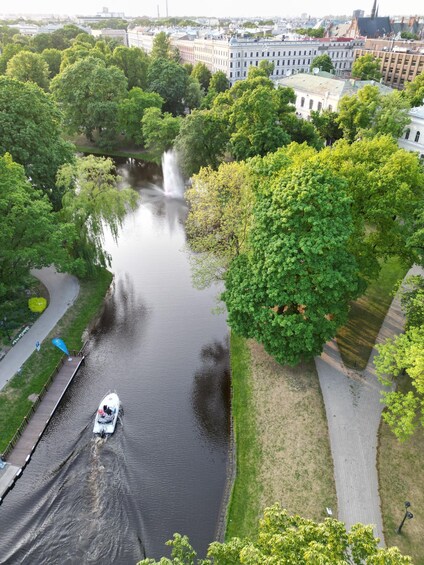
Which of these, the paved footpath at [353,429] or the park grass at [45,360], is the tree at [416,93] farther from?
the park grass at [45,360]

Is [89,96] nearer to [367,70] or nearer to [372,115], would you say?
[372,115]

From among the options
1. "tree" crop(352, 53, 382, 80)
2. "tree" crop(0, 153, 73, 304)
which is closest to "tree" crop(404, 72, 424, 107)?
"tree" crop(352, 53, 382, 80)

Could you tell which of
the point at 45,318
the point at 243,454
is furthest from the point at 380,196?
the point at 45,318

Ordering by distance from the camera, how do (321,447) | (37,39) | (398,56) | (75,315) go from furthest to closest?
(37,39)
(398,56)
(75,315)
(321,447)

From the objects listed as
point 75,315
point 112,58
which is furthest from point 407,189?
point 112,58

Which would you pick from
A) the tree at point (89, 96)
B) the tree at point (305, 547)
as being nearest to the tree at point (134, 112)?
the tree at point (89, 96)

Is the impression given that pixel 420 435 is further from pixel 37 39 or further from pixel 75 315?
pixel 37 39

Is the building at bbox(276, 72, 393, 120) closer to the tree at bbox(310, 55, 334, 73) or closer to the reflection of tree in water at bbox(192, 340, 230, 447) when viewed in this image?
the tree at bbox(310, 55, 334, 73)
